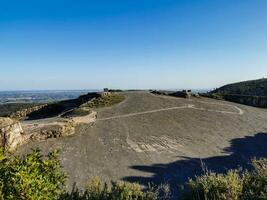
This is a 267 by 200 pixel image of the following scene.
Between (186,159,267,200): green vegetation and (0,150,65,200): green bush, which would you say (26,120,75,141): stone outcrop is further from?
(0,150,65,200): green bush

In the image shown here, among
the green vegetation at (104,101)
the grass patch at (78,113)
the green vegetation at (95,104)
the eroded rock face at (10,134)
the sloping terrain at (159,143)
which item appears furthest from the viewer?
the green vegetation at (104,101)

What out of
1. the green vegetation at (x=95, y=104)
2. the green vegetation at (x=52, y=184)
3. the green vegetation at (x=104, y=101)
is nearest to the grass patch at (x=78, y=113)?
the green vegetation at (x=95, y=104)

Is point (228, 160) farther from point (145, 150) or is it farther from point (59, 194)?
point (59, 194)

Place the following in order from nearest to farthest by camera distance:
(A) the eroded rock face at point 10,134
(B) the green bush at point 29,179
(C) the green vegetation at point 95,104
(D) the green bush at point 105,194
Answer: (B) the green bush at point 29,179 → (D) the green bush at point 105,194 → (A) the eroded rock face at point 10,134 → (C) the green vegetation at point 95,104

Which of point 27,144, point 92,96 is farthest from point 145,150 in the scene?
point 92,96

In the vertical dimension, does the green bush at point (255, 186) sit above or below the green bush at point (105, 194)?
above

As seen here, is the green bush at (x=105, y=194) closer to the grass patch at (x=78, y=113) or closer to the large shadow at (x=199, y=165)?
the large shadow at (x=199, y=165)

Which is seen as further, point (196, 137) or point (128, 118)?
point (128, 118)

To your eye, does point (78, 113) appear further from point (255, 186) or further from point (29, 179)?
point (29, 179)
